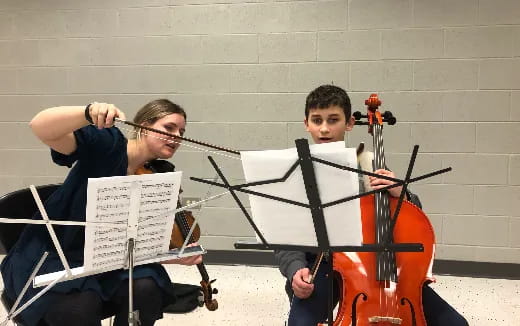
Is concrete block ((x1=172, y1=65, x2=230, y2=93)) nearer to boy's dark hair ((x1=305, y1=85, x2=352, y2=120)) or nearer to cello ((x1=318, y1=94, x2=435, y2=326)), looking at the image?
boy's dark hair ((x1=305, y1=85, x2=352, y2=120))

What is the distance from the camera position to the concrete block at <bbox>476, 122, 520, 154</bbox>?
2527 millimetres

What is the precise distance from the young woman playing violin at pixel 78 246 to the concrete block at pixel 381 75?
5.04 ft

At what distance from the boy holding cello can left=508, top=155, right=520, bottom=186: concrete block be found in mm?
1270

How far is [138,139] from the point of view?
5.24 ft

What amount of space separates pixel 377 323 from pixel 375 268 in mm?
151

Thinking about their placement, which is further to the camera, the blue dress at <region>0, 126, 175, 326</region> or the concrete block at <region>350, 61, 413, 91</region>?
the concrete block at <region>350, 61, 413, 91</region>

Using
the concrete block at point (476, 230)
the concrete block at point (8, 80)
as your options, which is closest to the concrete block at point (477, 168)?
the concrete block at point (476, 230)

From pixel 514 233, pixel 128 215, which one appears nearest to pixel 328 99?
pixel 128 215

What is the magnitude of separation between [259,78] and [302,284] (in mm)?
1620

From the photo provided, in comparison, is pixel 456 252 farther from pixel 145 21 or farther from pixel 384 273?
pixel 145 21

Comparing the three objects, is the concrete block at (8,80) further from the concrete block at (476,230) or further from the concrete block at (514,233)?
the concrete block at (514,233)

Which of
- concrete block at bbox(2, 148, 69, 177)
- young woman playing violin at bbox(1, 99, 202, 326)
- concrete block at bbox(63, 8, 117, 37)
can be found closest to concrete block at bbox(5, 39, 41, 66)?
concrete block at bbox(63, 8, 117, 37)

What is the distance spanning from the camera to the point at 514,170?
2.55 m

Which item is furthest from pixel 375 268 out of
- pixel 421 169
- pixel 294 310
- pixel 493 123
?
pixel 493 123
